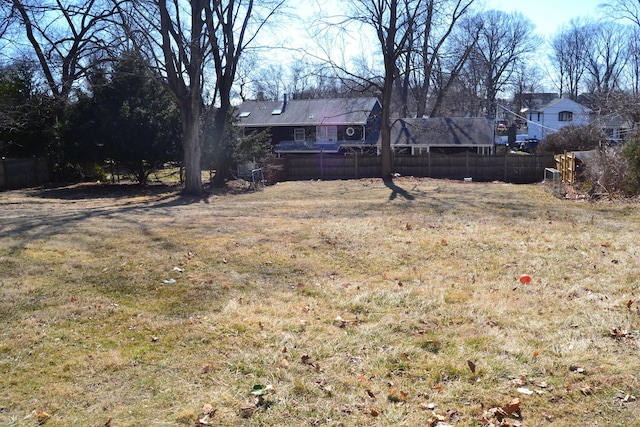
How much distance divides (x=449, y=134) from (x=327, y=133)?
9473 millimetres

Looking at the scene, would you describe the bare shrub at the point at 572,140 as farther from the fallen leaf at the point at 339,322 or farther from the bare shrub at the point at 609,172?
the fallen leaf at the point at 339,322

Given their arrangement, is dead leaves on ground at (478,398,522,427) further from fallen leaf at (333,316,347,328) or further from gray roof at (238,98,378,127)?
gray roof at (238,98,378,127)

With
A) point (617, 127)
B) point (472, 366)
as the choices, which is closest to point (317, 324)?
point (472, 366)

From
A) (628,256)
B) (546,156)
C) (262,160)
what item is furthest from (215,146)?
(628,256)

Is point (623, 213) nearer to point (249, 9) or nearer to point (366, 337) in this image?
point (366, 337)

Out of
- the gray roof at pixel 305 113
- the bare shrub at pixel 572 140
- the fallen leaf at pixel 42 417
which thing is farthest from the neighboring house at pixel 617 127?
the fallen leaf at pixel 42 417

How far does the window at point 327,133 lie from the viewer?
41625 millimetres

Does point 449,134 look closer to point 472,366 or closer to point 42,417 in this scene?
point 472,366

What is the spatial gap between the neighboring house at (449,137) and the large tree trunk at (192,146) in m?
21.0

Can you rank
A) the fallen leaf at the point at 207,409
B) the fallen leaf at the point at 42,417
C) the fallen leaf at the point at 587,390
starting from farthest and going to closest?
the fallen leaf at the point at 587,390
the fallen leaf at the point at 207,409
the fallen leaf at the point at 42,417

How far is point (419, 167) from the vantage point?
30000 millimetres

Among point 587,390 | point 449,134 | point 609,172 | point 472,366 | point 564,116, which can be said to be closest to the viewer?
point 587,390

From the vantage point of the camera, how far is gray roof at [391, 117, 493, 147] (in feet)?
124

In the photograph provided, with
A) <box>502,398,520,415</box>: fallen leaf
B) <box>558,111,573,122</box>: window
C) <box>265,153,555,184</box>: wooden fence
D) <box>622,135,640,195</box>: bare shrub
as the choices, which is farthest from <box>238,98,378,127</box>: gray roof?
<box>502,398,520,415</box>: fallen leaf
